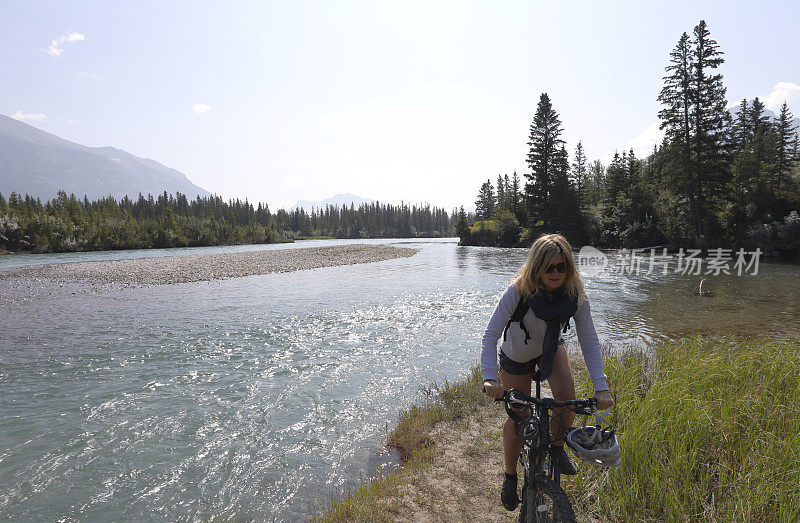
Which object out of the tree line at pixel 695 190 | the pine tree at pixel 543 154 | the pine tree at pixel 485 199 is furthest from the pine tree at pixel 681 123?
the pine tree at pixel 485 199

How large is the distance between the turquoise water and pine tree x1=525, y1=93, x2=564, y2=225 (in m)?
40.1

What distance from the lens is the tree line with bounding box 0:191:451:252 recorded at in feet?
239

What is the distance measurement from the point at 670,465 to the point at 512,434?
1736 millimetres

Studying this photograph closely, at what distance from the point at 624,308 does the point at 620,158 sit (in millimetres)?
52939

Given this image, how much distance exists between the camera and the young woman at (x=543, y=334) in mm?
2973

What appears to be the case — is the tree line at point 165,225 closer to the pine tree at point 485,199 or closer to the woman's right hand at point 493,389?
the pine tree at point 485,199

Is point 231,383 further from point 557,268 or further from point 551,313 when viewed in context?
point 557,268

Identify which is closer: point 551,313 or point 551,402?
point 551,402

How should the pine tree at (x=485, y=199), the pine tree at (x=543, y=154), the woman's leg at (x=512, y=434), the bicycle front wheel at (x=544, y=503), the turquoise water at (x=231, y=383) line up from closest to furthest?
the bicycle front wheel at (x=544, y=503) → the woman's leg at (x=512, y=434) → the turquoise water at (x=231, y=383) → the pine tree at (x=543, y=154) → the pine tree at (x=485, y=199)

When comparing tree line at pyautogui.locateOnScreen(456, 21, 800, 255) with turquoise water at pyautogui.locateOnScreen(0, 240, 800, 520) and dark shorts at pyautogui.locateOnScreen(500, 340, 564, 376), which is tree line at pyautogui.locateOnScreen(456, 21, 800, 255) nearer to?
turquoise water at pyautogui.locateOnScreen(0, 240, 800, 520)

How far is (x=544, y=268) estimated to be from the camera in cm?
294

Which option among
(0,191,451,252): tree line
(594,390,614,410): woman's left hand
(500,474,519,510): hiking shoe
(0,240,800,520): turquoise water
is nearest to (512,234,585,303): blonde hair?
(594,390,614,410): woman's left hand

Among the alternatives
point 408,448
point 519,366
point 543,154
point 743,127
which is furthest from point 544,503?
point 743,127

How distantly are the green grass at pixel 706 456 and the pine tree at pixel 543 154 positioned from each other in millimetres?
54879
